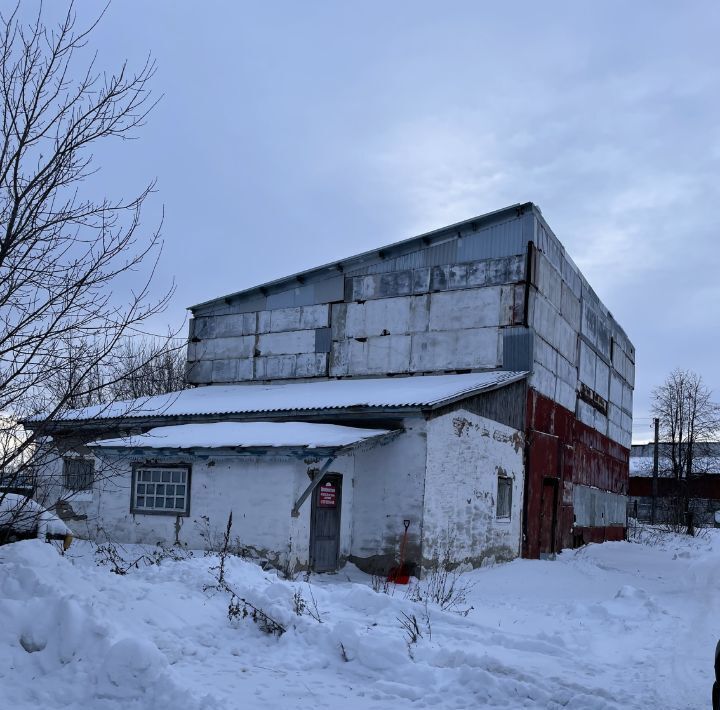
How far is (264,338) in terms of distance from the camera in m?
24.3

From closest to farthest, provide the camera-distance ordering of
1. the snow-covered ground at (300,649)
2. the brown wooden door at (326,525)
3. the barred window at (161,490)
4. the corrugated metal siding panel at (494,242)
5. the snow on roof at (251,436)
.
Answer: the snow-covered ground at (300,649) → the snow on roof at (251,436) → the brown wooden door at (326,525) → the barred window at (161,490) → the corrugated metal siding panel at (494,242)

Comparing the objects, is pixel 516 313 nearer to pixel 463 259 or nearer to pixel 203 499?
pixel 463 259

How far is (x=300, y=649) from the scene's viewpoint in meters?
7.90

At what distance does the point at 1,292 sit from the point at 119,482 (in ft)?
37.8

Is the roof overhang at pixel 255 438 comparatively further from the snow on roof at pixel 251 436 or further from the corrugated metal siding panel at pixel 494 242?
the corrugated metal siding panel at pixel 494 242

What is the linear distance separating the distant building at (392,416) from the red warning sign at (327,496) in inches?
1.4

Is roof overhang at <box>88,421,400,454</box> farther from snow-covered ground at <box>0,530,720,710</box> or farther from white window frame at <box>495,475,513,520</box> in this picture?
white window frame at <box>495,475,513,520</box>

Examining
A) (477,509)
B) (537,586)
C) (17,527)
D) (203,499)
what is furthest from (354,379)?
(17,527)

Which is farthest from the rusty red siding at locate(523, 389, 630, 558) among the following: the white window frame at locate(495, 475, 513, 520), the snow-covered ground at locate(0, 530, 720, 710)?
the snow-covered ground at locate(0, 530, 720, 710)

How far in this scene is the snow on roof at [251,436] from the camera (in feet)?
47.0

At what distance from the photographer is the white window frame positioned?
1884 centimetres

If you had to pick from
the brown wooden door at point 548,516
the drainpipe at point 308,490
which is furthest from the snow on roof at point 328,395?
the brown wooden door at point 548,516

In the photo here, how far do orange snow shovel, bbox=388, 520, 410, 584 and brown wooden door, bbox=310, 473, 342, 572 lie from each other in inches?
51.3

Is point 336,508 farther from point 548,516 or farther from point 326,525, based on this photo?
point 548,516
